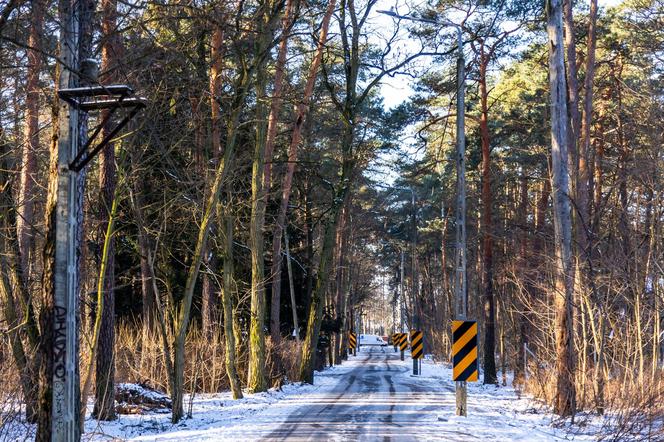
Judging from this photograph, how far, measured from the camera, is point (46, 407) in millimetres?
7379

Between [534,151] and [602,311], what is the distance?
37.3 feet

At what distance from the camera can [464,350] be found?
13.9 meters

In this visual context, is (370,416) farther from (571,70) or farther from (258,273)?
(571,70)

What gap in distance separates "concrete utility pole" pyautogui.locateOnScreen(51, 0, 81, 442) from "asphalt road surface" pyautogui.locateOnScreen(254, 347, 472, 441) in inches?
167

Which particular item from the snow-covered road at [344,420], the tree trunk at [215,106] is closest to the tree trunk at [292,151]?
the tree trunk at [215,106]

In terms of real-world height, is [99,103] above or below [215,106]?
below

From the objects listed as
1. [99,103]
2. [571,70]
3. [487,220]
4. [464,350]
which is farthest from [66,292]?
[487,220]

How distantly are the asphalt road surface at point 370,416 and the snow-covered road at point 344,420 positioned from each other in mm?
13

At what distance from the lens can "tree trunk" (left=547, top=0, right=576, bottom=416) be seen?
13.5m

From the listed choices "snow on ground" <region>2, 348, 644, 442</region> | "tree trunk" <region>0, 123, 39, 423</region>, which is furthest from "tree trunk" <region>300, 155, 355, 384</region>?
"tree trunk" <region>0, 123, 39, 423</region>

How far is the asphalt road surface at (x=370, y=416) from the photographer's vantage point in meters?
11.0

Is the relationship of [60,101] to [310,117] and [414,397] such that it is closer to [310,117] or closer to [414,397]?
[414,397]

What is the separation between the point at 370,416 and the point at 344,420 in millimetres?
898

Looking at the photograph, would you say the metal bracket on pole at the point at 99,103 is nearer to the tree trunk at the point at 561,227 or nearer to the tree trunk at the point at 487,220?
the tree trunk at the point at 561,227
